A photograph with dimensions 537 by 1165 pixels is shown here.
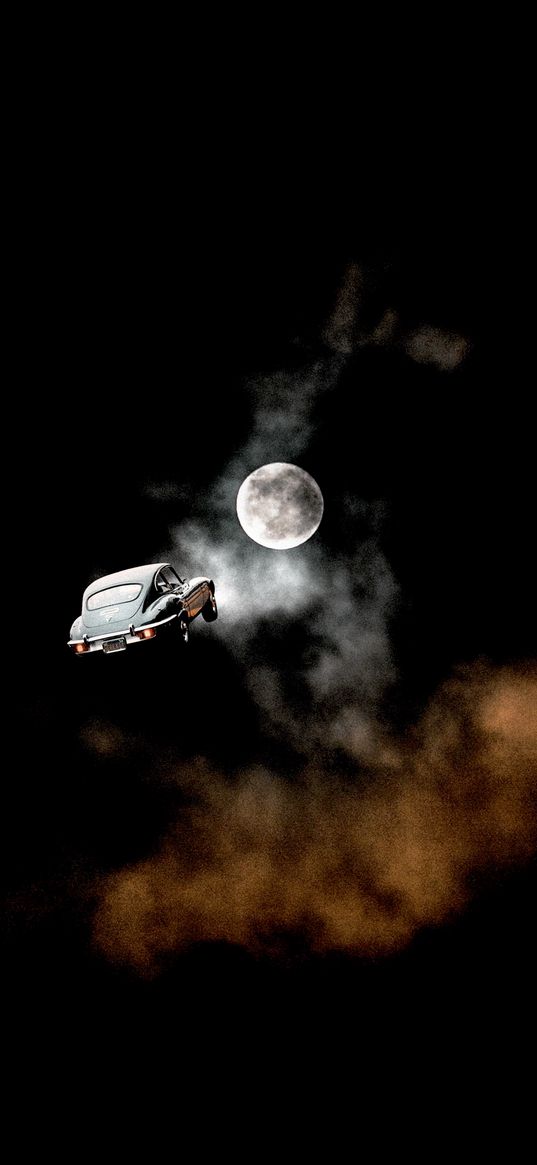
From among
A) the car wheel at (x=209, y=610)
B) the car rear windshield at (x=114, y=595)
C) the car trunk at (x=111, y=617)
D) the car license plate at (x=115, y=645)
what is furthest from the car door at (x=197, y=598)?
the car license plate at (x=115, y=645)

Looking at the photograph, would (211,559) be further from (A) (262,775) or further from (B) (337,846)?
(B) (337,846)

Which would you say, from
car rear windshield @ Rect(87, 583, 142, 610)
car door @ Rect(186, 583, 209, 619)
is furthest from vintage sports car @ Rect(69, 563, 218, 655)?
car door @ Rect(186, 583, 209, 619)

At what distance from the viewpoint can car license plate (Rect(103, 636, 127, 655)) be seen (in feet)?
27.9

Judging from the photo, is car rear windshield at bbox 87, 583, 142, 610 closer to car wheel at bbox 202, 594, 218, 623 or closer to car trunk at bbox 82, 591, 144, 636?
car trunk at bbox 82, 591, 144, 636

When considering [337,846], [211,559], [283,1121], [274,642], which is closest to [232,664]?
[274,642]

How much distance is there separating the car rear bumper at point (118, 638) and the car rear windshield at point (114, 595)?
582mm

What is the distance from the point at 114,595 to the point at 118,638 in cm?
87

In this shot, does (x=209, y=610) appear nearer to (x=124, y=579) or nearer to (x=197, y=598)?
(x=197, y=598)

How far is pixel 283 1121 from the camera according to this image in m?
14.4

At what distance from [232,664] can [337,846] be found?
30.2 ft

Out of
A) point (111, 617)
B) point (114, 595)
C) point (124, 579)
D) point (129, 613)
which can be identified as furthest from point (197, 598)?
point (111, 617)

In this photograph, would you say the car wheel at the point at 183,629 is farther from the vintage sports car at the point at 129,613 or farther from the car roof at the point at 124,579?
the car roof at the point at 124,579

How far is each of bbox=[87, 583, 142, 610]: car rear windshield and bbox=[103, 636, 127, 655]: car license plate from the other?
0.66m

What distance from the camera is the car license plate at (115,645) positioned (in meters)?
8.49
